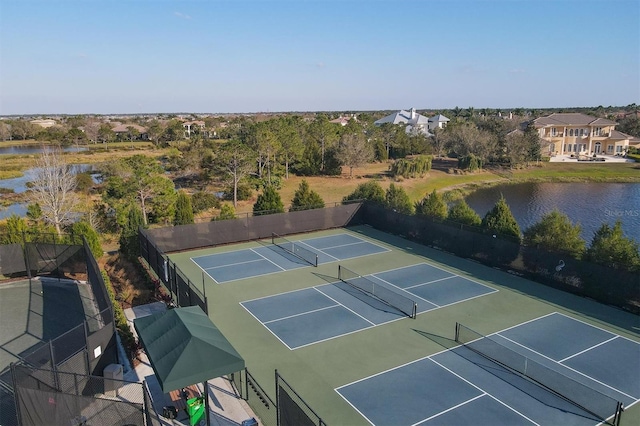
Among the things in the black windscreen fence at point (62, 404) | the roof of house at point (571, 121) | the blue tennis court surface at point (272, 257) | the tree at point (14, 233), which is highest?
the roof of house at point (571, 121)

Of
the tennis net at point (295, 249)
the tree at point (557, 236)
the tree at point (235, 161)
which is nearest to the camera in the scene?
the tree at point (557, 236)

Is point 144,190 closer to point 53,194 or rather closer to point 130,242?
point 53,194

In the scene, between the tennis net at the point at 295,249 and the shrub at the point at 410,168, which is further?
the shrub at the point at 410,168

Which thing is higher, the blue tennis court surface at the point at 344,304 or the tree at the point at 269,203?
the tree at the point at 269,203

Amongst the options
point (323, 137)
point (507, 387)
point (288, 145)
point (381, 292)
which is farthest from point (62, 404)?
point (323, 137)

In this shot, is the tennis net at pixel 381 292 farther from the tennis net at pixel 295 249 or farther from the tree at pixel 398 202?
→ the tree at pixel 398 202

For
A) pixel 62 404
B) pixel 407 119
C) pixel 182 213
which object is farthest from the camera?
pixel 407 119

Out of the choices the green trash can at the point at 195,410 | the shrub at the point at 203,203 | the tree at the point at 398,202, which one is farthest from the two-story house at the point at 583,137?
the green trash can at the point at 195,410
